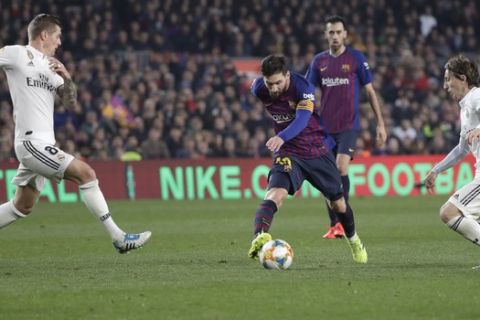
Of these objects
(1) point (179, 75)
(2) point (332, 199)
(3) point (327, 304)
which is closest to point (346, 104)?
(2) point (332, 199)

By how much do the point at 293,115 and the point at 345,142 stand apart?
3.24 m

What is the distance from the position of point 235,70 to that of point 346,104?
12.4 metres

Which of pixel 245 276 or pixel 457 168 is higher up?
pixel 245 276

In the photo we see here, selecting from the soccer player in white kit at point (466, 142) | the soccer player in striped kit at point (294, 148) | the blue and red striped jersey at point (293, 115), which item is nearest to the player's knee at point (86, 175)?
the soccer player in striped kit at point (294, 148)

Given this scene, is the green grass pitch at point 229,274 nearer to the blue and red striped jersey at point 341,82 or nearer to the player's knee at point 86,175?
the player's knee at point 86,175

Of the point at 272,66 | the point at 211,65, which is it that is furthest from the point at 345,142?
the point at 211,65

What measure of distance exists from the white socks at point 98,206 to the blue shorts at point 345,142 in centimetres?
404

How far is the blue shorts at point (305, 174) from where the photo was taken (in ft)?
30.5

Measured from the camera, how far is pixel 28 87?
9.02 m

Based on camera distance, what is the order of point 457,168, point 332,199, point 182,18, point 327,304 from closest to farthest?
point 327,304 → point 332,199 → point 457,168 → point 182,18

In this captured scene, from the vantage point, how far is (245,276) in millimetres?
8344

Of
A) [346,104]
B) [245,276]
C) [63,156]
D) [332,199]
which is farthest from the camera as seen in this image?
[346,104]

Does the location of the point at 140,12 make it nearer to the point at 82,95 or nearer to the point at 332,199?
the point at 82,95

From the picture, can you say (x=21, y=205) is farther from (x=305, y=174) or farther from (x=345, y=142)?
(x=345, y=142)
